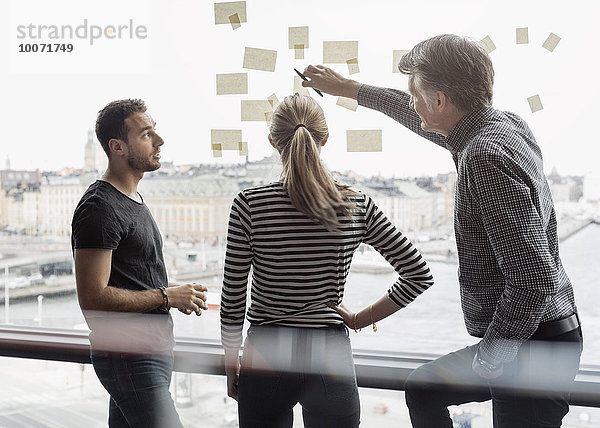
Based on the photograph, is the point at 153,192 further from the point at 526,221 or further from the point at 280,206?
the point at 526,221

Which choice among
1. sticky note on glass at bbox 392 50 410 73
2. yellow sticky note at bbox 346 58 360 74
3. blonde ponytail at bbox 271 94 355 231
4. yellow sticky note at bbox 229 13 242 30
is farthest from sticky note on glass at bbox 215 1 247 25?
blonde ponytail at bbox 271 94 355 231

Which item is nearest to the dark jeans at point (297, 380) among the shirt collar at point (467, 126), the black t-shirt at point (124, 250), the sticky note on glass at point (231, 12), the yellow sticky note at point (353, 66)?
the black t-shirt at point (124, 250)

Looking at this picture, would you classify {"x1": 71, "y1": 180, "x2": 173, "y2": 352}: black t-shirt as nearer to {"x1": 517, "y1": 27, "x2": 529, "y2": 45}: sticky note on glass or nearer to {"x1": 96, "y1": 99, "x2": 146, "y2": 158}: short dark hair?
{"x1": 96, "y1": 99, "x2": 146, "y2": 158}: short dark hair

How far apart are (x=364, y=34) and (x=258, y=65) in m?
0.35

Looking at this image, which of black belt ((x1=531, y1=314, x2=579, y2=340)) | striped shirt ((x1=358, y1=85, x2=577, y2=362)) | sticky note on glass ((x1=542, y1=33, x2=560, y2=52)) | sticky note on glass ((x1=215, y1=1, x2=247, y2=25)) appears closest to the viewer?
striped shirt ((x1=358, y1=85, x2=577, y2=362))

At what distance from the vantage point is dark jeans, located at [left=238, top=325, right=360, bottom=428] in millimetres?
1664

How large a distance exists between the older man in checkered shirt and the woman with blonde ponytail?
25 cm

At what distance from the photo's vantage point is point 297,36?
2131mm

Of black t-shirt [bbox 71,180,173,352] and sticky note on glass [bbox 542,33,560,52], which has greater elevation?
sticky note on glass [bbox 542,33,560,52]

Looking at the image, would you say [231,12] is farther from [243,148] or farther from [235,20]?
[243,148]

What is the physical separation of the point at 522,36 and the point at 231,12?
0.91 m

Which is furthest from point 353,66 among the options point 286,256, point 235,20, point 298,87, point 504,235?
point 504,235

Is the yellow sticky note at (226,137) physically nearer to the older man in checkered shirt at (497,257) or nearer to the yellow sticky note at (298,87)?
the yellow sticky note at (298,87)

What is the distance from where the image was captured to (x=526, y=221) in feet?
4.68
